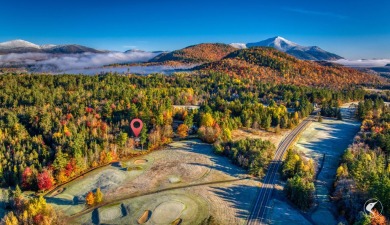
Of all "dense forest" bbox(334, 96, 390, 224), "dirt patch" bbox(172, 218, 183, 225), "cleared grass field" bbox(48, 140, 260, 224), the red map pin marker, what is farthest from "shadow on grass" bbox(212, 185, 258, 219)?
the red map pin marker

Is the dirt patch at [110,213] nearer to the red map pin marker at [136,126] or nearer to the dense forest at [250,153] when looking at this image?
the dense forest at [250,153]

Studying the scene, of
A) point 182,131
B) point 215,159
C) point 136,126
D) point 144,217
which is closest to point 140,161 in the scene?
point 215,159

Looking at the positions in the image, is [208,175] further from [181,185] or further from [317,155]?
[317,155]

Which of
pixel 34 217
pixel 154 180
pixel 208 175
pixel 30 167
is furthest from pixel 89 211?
pixel 208 175

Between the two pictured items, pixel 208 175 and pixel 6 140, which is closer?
pixel 208 175

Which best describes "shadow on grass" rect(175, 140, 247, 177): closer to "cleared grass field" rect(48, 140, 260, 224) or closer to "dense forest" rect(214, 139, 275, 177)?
"cleared grass field" rect(48, 140, 260, 224)

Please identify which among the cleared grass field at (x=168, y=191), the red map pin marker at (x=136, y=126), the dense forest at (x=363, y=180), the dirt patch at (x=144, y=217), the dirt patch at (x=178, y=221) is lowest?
the dirt patch at (x=178, y=221)

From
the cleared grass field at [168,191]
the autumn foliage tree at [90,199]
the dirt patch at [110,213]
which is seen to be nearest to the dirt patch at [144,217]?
the cleared grass field at [168,191]
